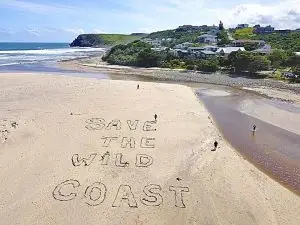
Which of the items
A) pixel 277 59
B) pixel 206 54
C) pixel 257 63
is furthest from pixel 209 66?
pixel 206 54

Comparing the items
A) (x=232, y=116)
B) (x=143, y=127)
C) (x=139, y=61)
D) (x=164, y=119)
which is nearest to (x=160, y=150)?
(x=143, y=127)

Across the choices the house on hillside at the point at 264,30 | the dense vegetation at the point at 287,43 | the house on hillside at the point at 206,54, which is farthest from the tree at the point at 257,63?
the house on hillside at the point at 264,30

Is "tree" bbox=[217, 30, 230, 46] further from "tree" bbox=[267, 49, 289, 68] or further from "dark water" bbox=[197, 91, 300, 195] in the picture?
"dark water" bbox=[197, 91, 300, 195]

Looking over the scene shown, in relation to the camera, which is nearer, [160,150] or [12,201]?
[12,201]

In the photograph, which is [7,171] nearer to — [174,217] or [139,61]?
[174,217]

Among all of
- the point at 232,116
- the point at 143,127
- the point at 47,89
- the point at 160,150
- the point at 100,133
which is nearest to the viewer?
the point at 160,150

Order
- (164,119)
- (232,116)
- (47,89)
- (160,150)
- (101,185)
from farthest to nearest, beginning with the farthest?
(47,89), (232,116), (164,119), (160,150), (101,185)

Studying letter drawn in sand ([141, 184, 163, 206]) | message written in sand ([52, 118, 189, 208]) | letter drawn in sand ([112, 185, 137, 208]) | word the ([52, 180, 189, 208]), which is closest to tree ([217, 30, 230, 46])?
message written in sand ([52, 118, 189, 208])
